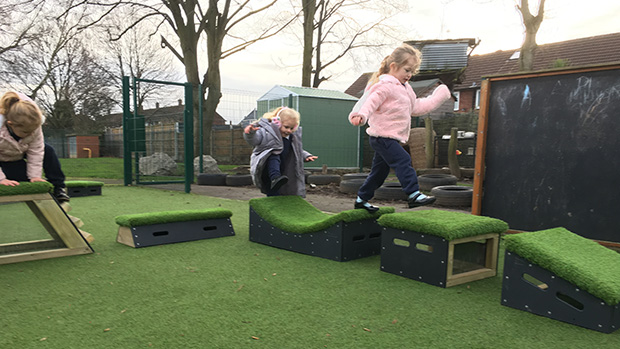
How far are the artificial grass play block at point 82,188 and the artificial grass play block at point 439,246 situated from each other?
6.21 metres

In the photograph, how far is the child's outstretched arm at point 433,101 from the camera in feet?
12.1

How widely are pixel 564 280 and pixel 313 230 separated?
189 cm

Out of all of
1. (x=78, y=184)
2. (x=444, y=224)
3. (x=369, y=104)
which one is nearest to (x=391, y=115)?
(x=369, y=104)

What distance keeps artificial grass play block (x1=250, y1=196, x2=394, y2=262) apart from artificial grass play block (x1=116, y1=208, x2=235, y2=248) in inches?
15.7

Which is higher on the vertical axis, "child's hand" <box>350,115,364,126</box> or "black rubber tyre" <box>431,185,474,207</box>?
A: "child's hand" <box>350,115,364,126</box>

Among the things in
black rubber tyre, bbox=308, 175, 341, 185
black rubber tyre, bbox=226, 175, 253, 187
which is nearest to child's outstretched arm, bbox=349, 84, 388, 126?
black rubber tyre, bbox=308, 175, 341, 185

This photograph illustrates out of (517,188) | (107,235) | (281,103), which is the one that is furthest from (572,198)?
(281,103)

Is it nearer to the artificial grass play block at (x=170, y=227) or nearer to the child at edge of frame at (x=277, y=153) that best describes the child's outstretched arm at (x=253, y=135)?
the child at edge of frame at (x=277, y=153)

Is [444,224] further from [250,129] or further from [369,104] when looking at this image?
[250,129]

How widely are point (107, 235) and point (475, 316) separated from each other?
361 centimetres

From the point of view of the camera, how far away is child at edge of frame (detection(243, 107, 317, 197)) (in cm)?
405

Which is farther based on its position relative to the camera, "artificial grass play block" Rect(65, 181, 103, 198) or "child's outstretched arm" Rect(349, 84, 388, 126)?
"artificial grass play block" Rect(65, 181, 103, 198)

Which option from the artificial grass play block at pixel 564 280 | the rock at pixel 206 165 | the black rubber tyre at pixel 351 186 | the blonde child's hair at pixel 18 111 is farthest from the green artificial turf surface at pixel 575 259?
the rock at pixel 206 165

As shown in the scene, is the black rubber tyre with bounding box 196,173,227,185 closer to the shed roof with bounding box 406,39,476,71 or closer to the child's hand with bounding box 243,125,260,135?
the child's hand with bounding box 243,125,260,135
